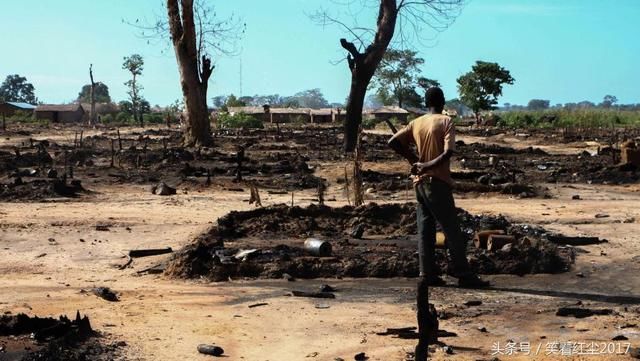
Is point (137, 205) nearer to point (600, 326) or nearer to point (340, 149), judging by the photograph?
point (600, 326)

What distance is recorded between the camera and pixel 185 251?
338 inches

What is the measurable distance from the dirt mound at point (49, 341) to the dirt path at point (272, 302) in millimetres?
223

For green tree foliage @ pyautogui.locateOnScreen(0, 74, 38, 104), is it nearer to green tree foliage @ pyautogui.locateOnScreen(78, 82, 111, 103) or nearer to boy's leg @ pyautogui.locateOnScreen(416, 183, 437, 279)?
green tree foliage @ pyautogui.locateOnScreen(78, 82, 111, 103)

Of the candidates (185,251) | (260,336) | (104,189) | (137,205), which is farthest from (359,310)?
(104,189)

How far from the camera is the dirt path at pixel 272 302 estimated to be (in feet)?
18.8

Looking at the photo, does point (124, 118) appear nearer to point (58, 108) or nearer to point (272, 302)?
point (58, 108)

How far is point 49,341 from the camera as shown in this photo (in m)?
5.38

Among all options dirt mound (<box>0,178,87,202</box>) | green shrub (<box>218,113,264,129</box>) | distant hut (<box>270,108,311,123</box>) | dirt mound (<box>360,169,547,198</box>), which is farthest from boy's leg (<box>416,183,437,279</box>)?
distant hut (<box>270,108,311,123</box>)

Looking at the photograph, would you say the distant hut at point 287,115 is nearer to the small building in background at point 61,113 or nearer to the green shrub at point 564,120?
the green shrub at point 564,120

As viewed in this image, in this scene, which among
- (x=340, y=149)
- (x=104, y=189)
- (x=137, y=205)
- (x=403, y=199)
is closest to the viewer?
(x=137, y=205)

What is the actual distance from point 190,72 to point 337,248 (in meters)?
18.3

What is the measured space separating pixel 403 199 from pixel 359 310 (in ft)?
26.1

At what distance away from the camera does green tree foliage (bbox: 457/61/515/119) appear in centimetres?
5659

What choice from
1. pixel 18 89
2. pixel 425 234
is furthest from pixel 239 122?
pixel 18 89
